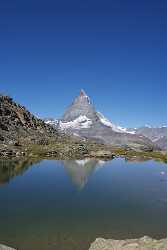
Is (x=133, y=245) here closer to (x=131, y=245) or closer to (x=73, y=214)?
(x=131, y=245)

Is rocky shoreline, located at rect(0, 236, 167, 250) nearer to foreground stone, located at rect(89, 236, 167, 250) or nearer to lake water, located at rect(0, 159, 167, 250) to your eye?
foreground stone, located at rect(89, 236, 167, 250)

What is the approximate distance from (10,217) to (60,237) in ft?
35.6

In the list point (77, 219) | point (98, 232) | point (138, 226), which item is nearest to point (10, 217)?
point (77, 219)

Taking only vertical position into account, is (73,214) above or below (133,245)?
above

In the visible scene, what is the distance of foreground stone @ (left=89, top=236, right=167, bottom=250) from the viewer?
98.5 feet

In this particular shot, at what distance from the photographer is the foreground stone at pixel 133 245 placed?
98.5 feet

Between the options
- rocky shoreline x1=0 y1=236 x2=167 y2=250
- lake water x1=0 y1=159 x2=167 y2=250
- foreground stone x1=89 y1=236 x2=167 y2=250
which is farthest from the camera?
lake water x1=0 y1=159 x2=167 y2=250

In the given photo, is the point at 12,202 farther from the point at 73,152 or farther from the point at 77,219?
the point at 73,152

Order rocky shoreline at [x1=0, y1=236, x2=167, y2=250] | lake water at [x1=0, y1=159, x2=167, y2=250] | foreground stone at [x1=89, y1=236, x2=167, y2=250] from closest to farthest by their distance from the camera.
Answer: rocky shoreline at [x1=0, y1=236, x2=167, y2=250] → foreground stone at [x1=89, y1=236, x2=167, y2=250] → lake water at [x1=0, y1=159, x2=167, y2=250]

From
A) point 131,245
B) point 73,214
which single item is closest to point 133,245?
point 131,245

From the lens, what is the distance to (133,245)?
A: 102 feet

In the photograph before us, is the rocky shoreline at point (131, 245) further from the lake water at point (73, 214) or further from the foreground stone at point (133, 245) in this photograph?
the lake water at point (73, 214)

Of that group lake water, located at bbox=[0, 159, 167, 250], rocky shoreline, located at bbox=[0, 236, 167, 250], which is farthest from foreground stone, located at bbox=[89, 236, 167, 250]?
lake water, located at bbox=[0, 159, 167, 250]

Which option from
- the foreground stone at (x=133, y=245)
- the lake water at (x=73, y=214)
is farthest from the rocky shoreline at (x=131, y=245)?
the lake water at (x=73, y=214)
